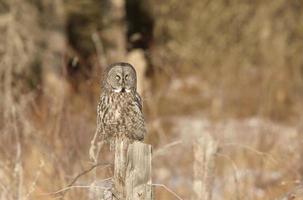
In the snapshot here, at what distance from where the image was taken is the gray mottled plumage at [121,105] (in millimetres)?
3738

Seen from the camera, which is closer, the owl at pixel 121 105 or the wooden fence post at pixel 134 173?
the wooden fence post at pixel 134 173

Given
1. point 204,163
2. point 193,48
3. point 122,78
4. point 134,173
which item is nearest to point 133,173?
point 134,173

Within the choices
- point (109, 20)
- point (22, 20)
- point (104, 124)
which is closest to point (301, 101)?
point (109, 20)

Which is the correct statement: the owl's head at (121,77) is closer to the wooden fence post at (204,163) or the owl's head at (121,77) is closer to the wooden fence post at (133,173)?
the wooden fence post at (133,173)

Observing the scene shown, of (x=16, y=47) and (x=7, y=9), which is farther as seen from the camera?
(x=7, y=9)

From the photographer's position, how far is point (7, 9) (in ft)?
38.8

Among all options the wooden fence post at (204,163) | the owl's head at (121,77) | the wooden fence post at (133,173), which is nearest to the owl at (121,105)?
the owl's head at (121,77)

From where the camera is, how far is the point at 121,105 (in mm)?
3809

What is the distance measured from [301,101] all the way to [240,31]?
1969mm

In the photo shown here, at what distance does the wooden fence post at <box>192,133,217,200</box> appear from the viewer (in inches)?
182

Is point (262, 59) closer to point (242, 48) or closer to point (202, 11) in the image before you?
point (242, 48)

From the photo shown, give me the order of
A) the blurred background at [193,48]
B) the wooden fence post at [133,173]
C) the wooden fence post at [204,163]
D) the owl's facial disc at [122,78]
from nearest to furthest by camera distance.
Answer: the wooden fence post at [133,173] → the owl's facial disc at [122,78] → the wooden fence post at [204,163] → the blurred background at [193,48]

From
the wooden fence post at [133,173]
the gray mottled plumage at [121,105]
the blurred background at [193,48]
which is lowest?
the wooden fence post at [133,173]

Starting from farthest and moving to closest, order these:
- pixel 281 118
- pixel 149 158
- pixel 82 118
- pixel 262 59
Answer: pixel 262 59 < pixel 281 118 < pixel 82 118 < pixel 149 158
